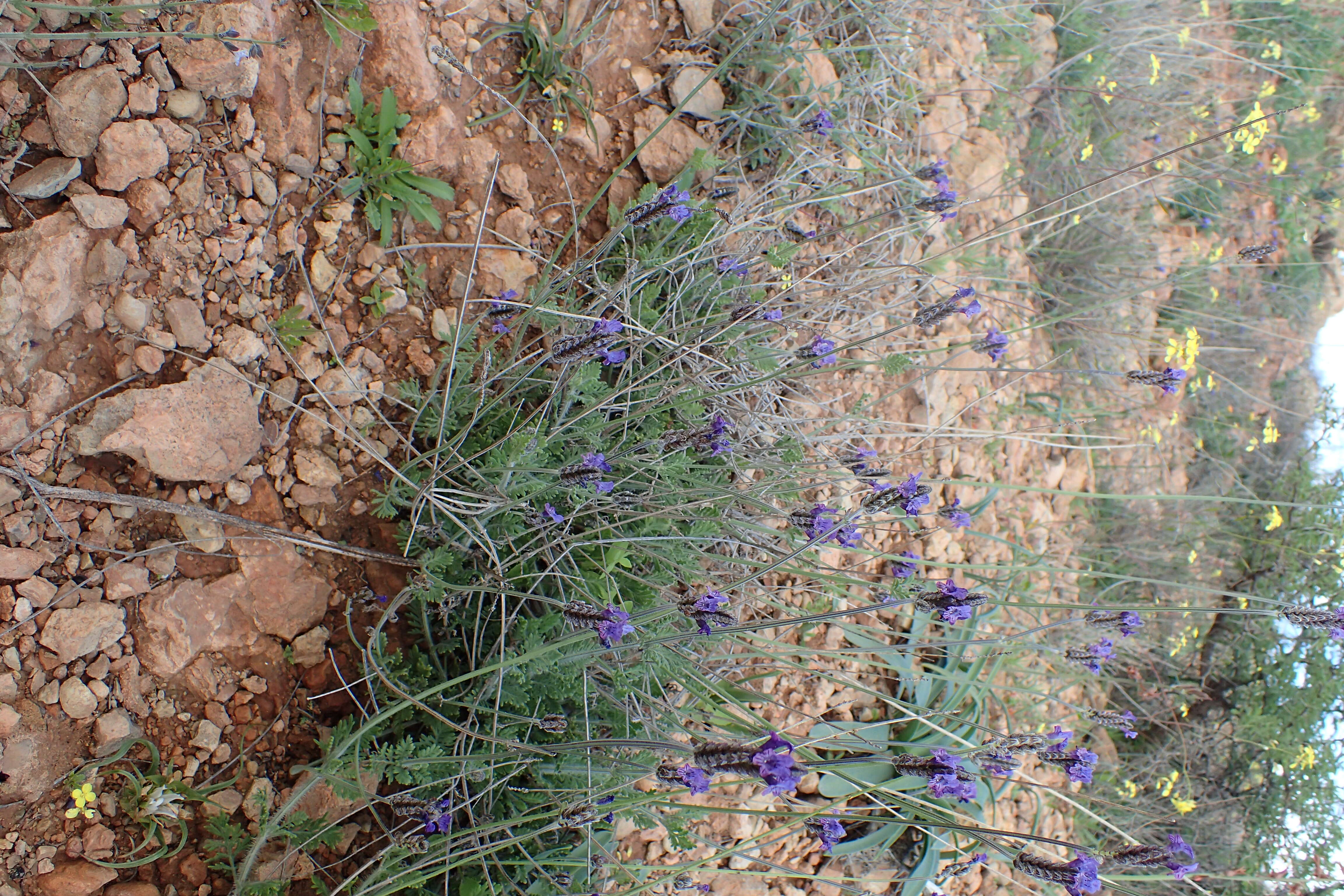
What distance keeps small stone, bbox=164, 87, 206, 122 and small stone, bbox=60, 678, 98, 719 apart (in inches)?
51.2

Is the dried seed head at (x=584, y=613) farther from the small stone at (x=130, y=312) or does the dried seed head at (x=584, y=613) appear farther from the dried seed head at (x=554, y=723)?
the small stone at (x=130, y=312)

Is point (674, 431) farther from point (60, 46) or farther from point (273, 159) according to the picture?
point (60, 46)

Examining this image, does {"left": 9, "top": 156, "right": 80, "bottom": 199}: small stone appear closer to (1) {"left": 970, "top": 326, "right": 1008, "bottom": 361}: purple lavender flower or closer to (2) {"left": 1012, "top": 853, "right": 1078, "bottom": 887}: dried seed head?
(1) {"left": 970, "top": 326, "right": 1008, "bottom": 361}: purple lavender flower

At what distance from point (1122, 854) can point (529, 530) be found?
1.55 m

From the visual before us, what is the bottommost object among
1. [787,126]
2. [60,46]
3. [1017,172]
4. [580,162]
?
[60,46]

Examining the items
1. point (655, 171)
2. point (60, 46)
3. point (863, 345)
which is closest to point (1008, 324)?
point (863, 345)

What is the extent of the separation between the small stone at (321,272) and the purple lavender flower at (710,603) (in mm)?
1269

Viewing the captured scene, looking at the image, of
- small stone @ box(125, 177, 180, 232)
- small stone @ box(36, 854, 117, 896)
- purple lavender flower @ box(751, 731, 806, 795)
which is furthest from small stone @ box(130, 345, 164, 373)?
purple lavender flower @ box(751, 731, 806, 795)

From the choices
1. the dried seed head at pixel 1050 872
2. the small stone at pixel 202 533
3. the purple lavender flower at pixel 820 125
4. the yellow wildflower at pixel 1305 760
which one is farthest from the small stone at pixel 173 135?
the yellow wildflower at pixel 1305 760

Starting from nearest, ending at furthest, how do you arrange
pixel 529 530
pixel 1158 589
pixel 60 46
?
pixel 60 46 < pixel 529 530 < pixel 1158 589

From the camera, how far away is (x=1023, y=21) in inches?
139

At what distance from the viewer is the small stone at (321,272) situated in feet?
6.63

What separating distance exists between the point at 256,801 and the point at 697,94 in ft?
7.85

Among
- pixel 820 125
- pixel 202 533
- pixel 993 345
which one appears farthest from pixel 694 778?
pixel 820 125
